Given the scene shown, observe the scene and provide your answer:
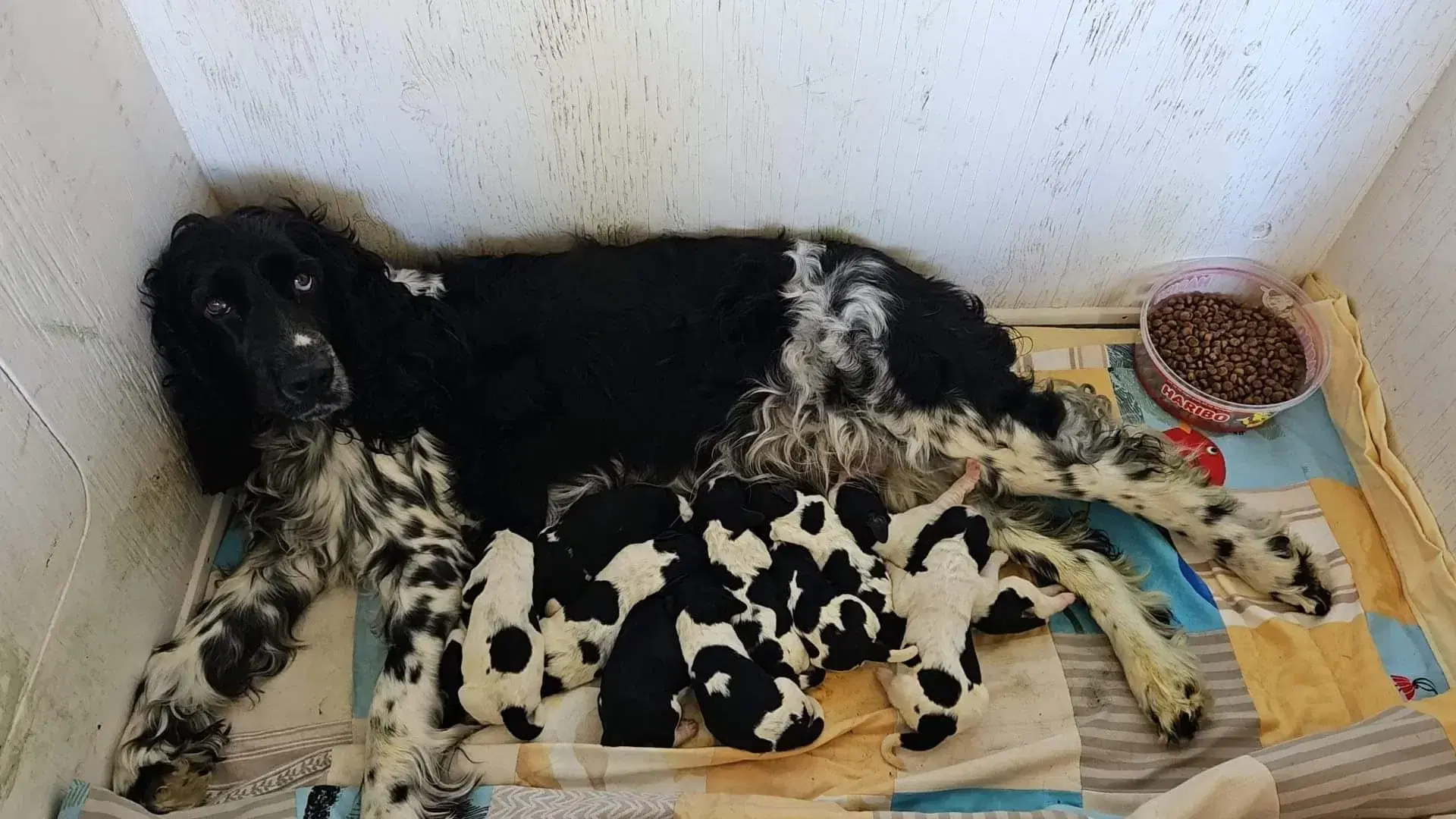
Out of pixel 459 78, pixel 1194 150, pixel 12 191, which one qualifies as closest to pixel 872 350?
pixel 1194 150

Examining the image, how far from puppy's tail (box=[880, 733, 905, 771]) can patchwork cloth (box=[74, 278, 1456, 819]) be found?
0.06 feet

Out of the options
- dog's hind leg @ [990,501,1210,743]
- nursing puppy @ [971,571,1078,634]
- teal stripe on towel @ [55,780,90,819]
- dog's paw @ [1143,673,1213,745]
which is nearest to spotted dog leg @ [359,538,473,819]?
teal stripe on towel @ [55,780,90,819]

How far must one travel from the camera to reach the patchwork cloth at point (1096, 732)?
6.56 feet

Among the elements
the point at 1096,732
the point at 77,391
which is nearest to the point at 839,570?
the point at 1096,732

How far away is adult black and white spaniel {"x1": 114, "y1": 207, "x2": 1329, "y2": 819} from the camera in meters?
2.06

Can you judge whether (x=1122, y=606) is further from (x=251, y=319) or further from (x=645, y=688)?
(x=251, y=319)

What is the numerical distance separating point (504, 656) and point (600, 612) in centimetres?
23

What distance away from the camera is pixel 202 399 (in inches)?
82.9

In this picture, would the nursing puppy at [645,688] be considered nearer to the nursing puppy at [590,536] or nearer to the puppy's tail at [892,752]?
the nursing puppy at [590,536]

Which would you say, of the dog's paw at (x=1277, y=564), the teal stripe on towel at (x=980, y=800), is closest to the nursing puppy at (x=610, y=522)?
the teal stripe on towel at (x=980, y=800)

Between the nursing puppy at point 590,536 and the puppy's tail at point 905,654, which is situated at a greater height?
the nursing puppy at point 590,536

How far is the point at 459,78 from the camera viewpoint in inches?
84.4

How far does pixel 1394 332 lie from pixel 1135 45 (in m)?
1.09

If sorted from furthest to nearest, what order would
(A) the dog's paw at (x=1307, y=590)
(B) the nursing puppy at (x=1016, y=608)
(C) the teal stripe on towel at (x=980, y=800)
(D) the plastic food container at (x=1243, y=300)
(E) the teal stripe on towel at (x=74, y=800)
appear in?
1. (D) the plastic food container at (x=1243, y=300)
2. (A) the dog's paw at (x=1307, y=590)
3. (B) the nursing puppy at (x=1016, y=608)
4. (C) the teal stripe on towel at (x=980, y=800)
5. (E) the teal stripe on towel at (x=74, y=800)
